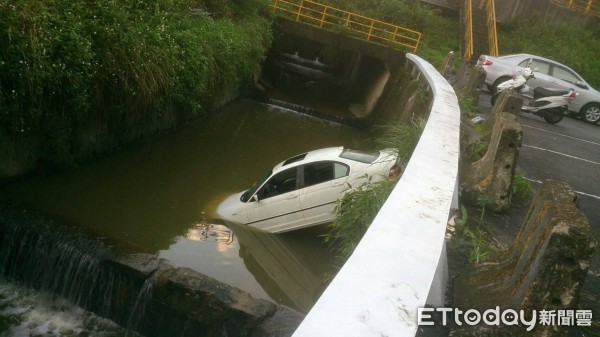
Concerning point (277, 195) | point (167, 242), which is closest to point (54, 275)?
point (167, 242)

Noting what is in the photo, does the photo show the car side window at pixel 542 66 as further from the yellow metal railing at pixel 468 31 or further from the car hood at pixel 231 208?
Answer: the car hood at pixel 231 208

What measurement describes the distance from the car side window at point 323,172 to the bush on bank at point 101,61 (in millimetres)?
3483

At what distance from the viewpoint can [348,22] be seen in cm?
2262

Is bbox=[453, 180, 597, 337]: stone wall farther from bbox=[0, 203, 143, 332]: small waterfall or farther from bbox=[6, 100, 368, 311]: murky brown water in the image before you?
bbox=[0, 203, 143, 332]: small waterfall

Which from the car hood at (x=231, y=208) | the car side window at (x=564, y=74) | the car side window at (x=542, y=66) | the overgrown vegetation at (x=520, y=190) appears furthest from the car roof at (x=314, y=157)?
the car side window at (x=564, y=74)

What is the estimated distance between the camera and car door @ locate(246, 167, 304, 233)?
8.16 m

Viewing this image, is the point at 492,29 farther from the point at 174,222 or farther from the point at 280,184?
the point at 174,222

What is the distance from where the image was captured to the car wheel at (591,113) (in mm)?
17688

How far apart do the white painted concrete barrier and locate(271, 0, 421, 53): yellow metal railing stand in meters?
19.9

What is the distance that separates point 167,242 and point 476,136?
4.61 m

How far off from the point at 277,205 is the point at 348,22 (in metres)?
15.9

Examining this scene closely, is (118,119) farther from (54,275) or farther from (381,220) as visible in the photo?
(381,220)

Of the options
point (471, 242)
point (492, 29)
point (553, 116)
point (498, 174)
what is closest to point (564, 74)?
point (553, 116)

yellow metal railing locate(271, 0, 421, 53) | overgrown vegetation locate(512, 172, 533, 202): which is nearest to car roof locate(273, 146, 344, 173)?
overgrown vegetation locate(512, 172, 533, 202)
